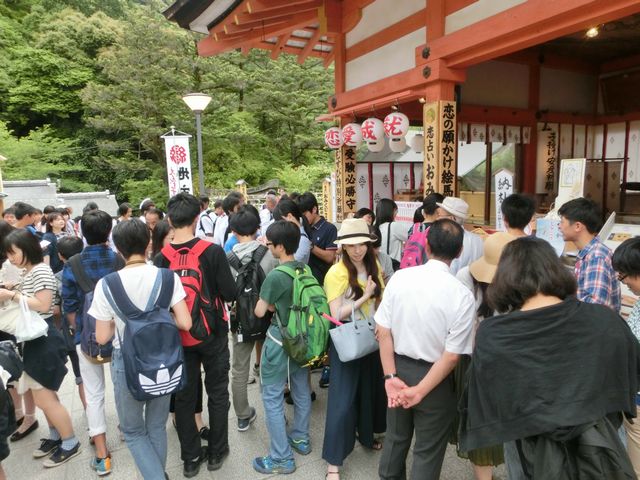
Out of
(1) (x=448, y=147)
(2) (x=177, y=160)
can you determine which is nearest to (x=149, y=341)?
(1) (x=448, y=147)

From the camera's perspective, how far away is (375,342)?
2896mm

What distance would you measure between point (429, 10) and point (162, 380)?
5659mm

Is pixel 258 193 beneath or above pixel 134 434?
above

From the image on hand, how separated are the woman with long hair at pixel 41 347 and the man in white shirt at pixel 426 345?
2.60 metres

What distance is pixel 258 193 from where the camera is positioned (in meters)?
22.6

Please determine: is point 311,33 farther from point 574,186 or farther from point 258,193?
point 258,193

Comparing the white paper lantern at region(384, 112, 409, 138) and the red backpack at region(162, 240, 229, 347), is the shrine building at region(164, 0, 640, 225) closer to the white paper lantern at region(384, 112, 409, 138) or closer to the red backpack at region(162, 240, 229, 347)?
the white paper lantern at region(384, 112, 409, 138)

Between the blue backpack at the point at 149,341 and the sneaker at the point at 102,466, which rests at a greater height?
the blue backpack at the point at 149,341

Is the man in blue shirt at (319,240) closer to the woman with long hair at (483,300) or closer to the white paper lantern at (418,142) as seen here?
the woman with long hair at (483,300)

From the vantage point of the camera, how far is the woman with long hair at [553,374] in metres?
1.61

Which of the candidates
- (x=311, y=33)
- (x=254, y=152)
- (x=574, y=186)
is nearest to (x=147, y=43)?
(x=254, y=152)

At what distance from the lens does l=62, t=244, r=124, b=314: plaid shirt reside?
323cm

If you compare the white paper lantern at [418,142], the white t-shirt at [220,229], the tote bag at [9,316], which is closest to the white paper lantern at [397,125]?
the white paper lantern at [418,142]

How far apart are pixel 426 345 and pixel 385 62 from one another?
19.0ft
